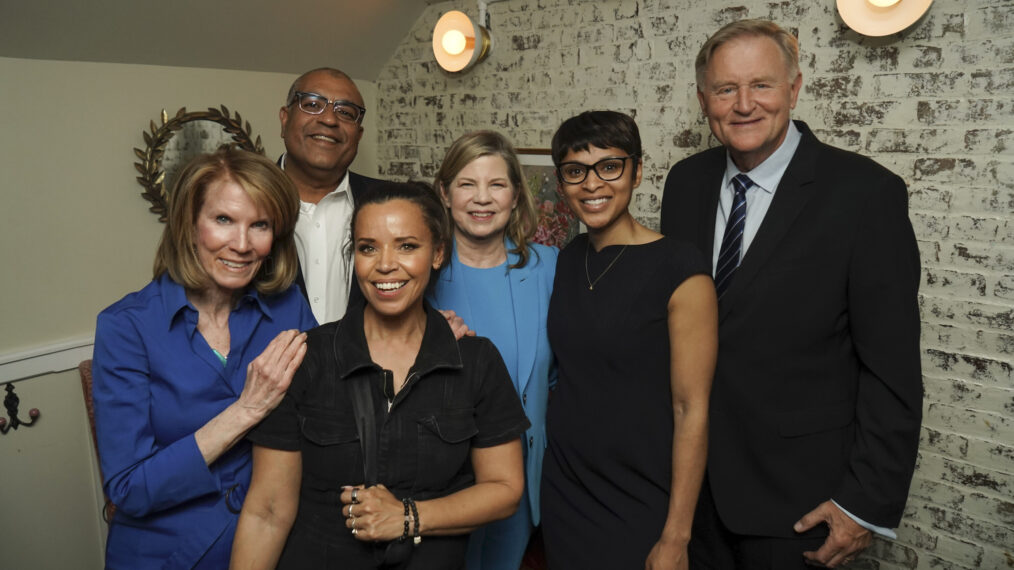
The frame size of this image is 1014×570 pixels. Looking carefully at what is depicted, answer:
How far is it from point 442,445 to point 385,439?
0.13 m

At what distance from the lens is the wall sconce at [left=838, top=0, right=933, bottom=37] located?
2.38 metres

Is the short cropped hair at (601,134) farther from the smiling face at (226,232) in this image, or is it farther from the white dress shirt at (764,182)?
the smiling face at (226,232)

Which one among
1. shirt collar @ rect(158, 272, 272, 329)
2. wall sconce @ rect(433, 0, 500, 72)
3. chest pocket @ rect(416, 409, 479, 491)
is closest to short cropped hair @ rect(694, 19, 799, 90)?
chest pocket @ rect(416, 409, 479, 491)

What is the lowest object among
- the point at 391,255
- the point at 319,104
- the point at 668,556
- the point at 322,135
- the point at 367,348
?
the point at 668,556

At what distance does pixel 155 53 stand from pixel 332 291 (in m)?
1.62

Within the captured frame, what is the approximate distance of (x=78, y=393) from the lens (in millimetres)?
2979

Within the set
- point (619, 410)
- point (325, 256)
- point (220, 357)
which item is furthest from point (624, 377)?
point (325, 256)

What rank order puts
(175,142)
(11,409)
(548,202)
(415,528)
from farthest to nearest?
(548,202) < (175,142) < (11,409) < (415,528)

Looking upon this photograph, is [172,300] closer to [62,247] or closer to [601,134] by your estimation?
[601,134]

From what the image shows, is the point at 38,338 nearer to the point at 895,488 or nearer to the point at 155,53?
the point at 155,53

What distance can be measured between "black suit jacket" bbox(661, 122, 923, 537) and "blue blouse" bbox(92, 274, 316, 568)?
1.34 m

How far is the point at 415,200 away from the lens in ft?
5.29

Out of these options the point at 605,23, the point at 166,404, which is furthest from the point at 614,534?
the point at 605,23

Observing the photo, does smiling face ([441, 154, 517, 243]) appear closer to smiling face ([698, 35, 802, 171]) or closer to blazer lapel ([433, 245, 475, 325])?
blazer lapel ([433, 245, 475, 325])
